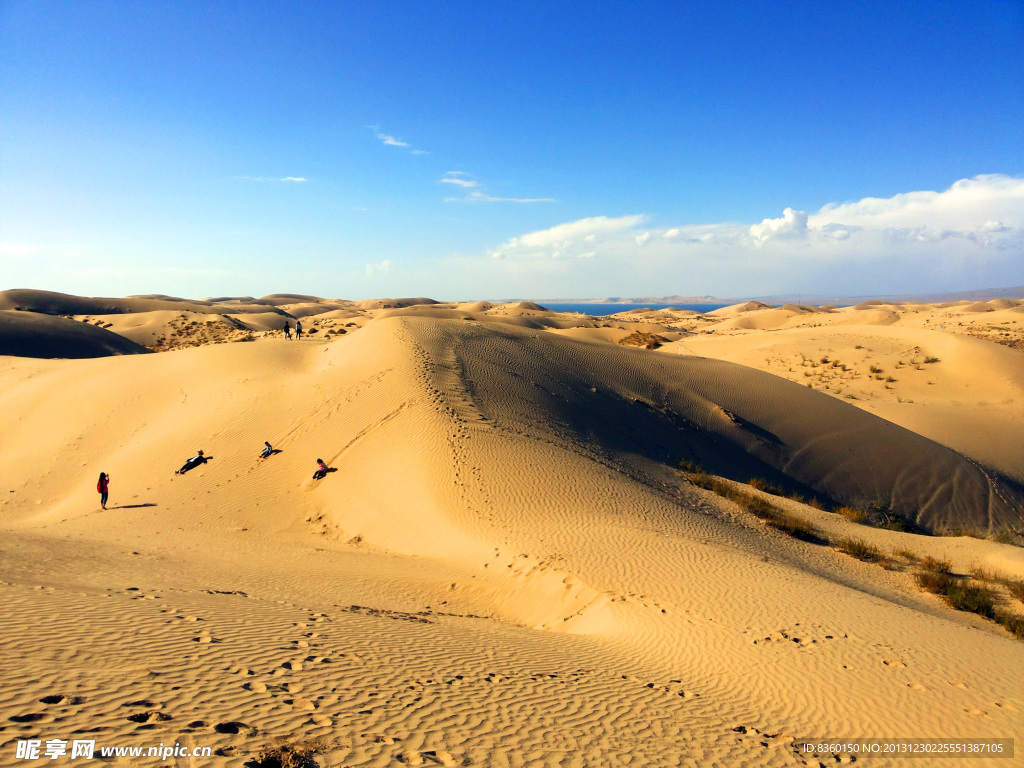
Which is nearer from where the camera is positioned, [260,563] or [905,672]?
[905,672]

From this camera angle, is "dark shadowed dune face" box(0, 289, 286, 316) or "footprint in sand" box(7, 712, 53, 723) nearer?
"footprint in sand" box(7, 712, 53, 723)

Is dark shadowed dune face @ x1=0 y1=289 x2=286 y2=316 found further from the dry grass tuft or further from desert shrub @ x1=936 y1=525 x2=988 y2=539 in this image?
desert shrub @ x1=936 y1=525 x2=988 y2=539

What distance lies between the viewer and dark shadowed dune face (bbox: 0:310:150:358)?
36219 mm

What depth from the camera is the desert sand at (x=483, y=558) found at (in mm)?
4559

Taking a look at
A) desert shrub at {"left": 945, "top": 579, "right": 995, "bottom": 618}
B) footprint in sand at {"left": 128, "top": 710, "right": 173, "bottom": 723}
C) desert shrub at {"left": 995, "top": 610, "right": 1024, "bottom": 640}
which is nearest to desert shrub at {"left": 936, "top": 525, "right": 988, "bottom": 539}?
desert shrub at {"left": 945, "top": 579, "right": 995, "bottom": 618}

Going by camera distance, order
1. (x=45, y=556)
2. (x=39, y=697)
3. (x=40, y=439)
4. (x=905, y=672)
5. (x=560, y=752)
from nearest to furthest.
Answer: (x=39, y=697) < (x=560, y=752) < (x=905, y=672) < (x=45, y=556) < (x=40, y=439)

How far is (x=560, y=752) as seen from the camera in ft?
14.0

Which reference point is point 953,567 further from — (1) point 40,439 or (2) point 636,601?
(1) point 40,439

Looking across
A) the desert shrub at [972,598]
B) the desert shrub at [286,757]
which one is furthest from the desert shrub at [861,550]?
the desert shrub at [286,757]

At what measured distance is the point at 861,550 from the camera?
11.2 m

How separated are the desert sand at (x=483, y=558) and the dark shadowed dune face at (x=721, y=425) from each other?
0.46ft

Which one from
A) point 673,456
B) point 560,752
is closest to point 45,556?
point 560,752

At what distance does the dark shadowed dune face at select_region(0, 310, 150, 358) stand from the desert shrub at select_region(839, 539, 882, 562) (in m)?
46.2

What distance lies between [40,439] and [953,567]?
Answer: 26.8 meters
